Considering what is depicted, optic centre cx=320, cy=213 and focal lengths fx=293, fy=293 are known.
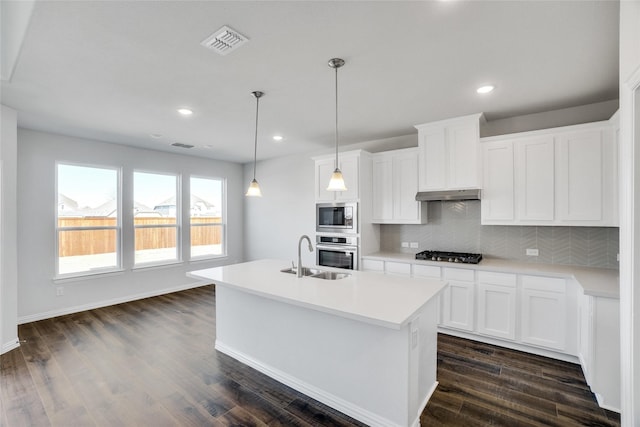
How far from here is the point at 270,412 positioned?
2217 millimetres

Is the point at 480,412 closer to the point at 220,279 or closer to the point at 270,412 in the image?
the point at 270,412

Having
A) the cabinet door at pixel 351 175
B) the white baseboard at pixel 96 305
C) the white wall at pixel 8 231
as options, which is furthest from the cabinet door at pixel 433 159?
the white baseboard at pixel 96 305

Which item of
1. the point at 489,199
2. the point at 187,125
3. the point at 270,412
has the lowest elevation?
the point at 270,412

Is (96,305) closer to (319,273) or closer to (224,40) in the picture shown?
(319,273)

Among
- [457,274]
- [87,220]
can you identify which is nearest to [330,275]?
[457,274]

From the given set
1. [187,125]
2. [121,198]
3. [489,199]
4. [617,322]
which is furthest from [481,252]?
[121,198]

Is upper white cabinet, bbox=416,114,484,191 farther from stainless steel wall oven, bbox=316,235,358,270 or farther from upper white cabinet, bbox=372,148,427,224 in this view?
stainless steel wall oven, bbox=316,235,358,270

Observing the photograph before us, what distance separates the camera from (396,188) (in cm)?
419

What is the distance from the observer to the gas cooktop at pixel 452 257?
136 inches

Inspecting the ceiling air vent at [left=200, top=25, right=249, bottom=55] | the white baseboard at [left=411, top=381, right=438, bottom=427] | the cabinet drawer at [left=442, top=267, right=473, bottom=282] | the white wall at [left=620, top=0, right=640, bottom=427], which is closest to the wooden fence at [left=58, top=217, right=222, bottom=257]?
the ceiling air vent at [left=200, top=25, right=249, bottom=55]

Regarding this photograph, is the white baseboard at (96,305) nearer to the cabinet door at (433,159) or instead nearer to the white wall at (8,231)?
the white wall at (8,231)

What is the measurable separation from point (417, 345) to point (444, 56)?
213 centimetres

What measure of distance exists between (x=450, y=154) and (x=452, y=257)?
4.12ft

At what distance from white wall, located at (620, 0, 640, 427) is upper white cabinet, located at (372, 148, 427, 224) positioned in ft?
7.93
